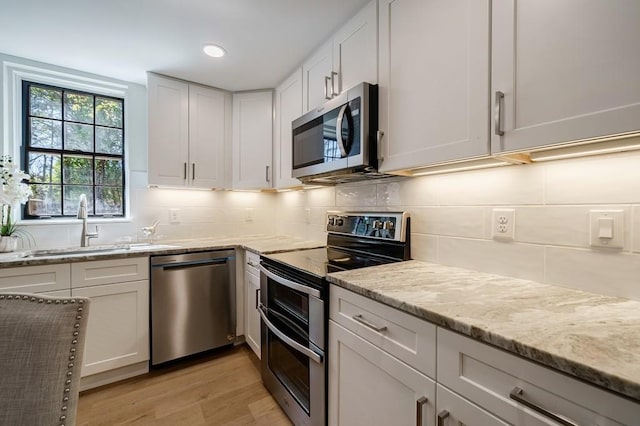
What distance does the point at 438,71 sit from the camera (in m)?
1.12

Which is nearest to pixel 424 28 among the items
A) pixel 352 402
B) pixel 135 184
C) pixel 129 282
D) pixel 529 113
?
pixel 529 113

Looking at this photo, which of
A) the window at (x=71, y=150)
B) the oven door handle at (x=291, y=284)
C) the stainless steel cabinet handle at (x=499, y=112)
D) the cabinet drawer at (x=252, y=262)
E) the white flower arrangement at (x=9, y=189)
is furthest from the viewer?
the window at (x=71, y=150)

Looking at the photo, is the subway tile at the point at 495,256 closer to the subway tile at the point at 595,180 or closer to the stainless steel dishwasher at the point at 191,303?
the subway tile at the point at 595,180

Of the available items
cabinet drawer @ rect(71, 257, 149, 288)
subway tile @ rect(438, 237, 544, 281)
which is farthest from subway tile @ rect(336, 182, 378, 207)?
cabinet drawer @ rect(71, 257, 149, 288)

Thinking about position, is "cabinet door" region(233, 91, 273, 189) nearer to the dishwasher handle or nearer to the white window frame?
the dishwasher handle

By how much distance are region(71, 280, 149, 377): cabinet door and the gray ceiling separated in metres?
1.61

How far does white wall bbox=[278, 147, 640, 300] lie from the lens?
886mm

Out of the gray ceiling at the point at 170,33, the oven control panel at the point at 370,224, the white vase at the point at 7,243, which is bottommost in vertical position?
the white vase at the point at 7,243

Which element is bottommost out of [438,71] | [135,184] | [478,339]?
[478,339]

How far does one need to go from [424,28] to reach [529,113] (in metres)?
0.60

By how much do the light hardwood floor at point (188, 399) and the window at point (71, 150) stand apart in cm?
140

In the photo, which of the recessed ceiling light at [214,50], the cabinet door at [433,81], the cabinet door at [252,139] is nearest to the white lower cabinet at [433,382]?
the cabinet door at [433,81]

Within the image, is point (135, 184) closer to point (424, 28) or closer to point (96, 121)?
point (96, 121)

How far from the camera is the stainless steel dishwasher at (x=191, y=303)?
200cm
